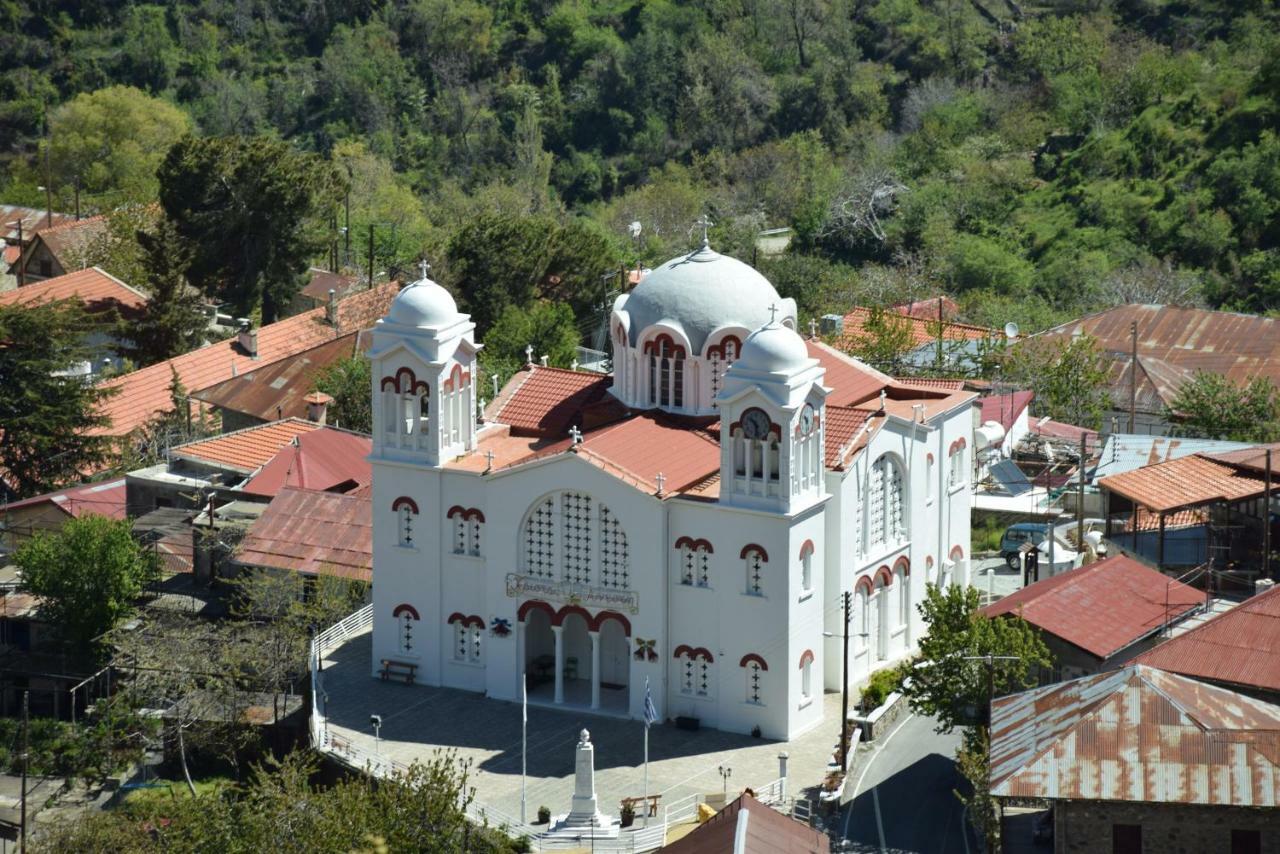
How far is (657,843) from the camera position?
179 ft

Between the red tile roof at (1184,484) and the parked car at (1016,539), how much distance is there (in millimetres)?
2667

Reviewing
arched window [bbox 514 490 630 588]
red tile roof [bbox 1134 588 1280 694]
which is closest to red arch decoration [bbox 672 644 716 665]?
arched window [bbox 514 490 630 588]

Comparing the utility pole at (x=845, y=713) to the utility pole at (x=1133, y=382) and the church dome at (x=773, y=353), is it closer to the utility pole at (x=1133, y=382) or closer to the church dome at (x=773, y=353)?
the church dome at (x=773, y=353)

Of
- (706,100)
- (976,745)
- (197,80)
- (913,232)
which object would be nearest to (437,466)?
(976,745)

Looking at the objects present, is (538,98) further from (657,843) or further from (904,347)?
(657,843)

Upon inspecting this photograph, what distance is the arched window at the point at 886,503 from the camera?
63.1 m

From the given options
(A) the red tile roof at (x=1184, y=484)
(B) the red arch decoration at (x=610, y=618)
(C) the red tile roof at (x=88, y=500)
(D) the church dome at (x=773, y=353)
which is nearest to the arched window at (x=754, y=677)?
(B) the red arch decoration at (x=610, y=618)

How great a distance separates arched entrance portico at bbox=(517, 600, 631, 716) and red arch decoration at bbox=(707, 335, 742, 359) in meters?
7.71

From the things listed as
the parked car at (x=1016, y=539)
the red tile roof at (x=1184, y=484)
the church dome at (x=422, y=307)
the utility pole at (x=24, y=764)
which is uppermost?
the church dome at (x=422, y=307)

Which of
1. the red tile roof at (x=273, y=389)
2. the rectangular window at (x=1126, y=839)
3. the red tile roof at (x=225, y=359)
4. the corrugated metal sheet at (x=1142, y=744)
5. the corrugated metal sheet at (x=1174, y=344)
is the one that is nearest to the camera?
the corrugated metal sheet at (x=1142, y=744)

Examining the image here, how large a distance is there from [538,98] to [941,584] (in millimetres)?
79541

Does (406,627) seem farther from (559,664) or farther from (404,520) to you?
(559,664)

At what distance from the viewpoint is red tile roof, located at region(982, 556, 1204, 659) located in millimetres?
58656

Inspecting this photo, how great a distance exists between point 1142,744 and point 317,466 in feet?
107
